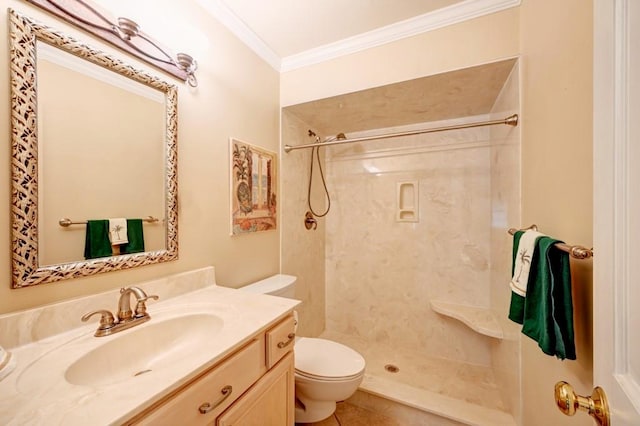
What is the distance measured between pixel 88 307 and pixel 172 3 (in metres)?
1.38

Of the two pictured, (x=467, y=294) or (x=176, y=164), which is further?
(x=467, y=294)

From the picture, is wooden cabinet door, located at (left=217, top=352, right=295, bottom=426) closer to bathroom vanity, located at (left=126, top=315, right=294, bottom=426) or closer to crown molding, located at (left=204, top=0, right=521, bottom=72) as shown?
bathroom vanity, located at (left=126, top=315, right=294, bottom=426)

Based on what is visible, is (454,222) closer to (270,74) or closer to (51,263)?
(270,74)

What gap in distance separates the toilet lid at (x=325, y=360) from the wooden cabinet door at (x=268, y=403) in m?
0.31

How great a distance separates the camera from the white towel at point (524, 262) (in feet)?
2.86

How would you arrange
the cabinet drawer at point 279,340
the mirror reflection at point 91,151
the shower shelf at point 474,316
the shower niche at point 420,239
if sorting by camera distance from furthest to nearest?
1. the shower shelf at point 474,316
2. the shower niche at point 420,239
3. the cabinet drawer at point 279,340
4. the mirror reflection at point 91,151

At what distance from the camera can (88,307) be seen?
2.87 ft

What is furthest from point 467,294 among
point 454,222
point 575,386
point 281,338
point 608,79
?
point 608,79

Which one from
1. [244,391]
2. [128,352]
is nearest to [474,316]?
[244,391]

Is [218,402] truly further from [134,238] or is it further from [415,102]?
[415,102]

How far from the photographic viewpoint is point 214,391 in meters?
0.71

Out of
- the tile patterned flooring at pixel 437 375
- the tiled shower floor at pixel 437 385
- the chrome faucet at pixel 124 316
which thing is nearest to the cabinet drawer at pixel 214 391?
the chrome faucet at pixel 124 316

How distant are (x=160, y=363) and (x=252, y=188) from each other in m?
1.04

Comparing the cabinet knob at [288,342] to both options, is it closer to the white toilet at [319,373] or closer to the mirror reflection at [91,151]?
the white toilet at [319,373]
